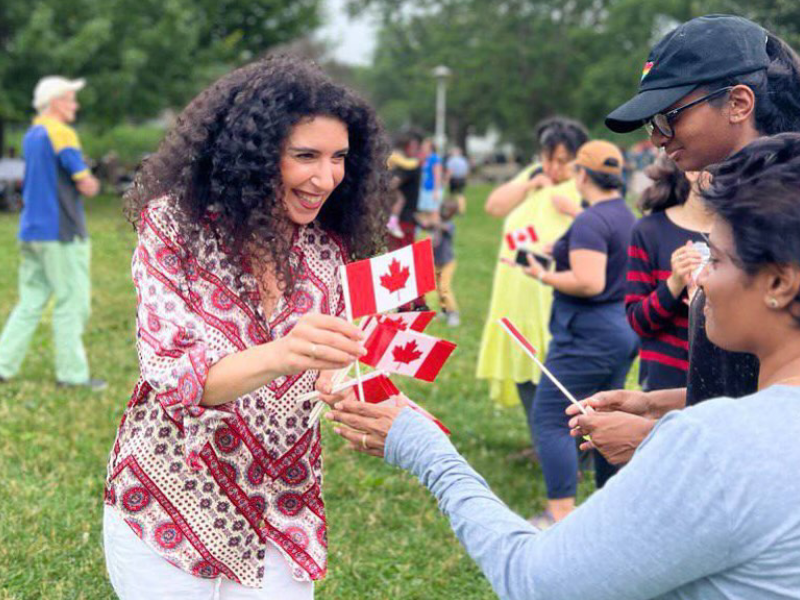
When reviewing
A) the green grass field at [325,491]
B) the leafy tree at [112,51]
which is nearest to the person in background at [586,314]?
the green grass field at [325,491]

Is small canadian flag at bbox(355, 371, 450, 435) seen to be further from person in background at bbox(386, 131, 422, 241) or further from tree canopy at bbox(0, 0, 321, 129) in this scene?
tree canopy at bbox(0, 0, 321, 129)

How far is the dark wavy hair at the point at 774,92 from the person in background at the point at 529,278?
9.05 feet

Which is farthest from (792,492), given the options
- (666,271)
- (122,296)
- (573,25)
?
(573,25)

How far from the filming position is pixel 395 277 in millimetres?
1838

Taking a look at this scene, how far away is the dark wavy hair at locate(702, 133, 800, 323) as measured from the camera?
1286 mm

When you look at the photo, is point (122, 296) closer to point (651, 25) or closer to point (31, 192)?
point (31, 192)

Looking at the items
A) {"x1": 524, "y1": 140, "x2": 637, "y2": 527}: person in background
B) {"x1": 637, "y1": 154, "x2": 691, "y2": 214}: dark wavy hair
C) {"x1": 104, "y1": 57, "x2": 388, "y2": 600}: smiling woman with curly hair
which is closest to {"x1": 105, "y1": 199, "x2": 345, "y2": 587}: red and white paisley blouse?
{"x1": 104, "y1": 57, "x2": 388, "y2": 600}: smiling woman with curly hair

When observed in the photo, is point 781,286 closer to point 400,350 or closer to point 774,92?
point 400,350

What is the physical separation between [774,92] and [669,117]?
240 millimetres

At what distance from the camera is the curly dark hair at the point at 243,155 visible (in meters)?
2.03

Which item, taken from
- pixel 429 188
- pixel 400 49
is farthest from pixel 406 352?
pixel 400 49

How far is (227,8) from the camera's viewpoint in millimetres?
23625

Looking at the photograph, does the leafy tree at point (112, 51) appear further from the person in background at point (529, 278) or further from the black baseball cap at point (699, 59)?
the black baseball cap at point (699, 59)

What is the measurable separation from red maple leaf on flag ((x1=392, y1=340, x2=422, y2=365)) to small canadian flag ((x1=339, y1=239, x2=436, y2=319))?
0.34ft
